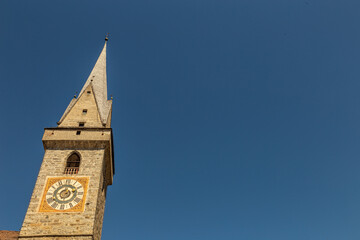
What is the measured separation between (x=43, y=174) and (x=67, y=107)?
654 centimetres

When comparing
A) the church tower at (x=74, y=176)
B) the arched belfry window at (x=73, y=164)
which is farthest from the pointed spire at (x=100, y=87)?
the arched belfry window at (x=73, y=164)

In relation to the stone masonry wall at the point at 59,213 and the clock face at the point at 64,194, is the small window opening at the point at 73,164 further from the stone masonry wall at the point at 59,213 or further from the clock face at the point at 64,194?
the clock face at the point at 64,194

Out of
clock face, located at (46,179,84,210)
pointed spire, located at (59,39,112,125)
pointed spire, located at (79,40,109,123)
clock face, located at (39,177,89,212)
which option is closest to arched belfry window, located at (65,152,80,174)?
clock face, located at (39,177,89,212)

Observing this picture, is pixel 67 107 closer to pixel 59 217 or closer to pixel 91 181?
pixel 91 181

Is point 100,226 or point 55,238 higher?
point 100,226

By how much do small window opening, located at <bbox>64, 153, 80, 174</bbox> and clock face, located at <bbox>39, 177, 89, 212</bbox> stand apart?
0.55 m

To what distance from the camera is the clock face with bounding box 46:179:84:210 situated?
2038 centimetres

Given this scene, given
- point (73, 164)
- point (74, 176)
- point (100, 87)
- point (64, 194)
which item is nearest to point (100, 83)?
point (100, 87)

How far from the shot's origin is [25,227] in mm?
19266

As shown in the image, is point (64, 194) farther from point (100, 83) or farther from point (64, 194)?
point (100, 83)

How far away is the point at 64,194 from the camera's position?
20.8 meters

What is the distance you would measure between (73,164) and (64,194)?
2.19 metres

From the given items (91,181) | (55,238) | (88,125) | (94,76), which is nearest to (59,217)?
(55,238)

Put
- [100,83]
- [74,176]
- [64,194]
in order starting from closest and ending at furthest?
[64,194]
[74,176]
[100,83]
